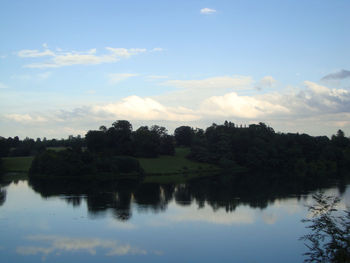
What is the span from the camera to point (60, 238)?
24.0m

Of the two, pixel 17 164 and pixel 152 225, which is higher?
pixel 17 164

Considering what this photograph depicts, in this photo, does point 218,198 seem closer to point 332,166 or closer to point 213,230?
point 213,230

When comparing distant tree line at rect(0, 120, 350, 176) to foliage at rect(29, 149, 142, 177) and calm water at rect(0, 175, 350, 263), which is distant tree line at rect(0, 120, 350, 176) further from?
calm water at rect(0, 175, 350, 263)

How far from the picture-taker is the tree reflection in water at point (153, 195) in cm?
3603

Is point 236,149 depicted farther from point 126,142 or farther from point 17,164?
point 17,164

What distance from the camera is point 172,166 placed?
78.6 metres

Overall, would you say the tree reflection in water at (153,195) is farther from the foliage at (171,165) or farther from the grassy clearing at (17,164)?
the grassy clearing at (17,164)

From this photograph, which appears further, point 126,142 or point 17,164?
point 126,142

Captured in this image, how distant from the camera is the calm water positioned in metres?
20.8

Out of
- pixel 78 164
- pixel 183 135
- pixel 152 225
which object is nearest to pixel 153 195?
pixel 152 225

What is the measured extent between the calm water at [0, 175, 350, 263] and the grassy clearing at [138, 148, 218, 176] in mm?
25682

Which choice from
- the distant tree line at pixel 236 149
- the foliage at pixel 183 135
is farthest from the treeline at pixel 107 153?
the foliage at pixel 183 135

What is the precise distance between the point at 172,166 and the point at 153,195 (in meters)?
34.6

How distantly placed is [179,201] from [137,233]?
1519 cm
